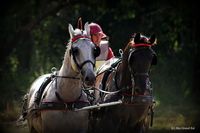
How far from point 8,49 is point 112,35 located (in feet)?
13.5

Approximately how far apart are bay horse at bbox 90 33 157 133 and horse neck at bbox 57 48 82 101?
74cm

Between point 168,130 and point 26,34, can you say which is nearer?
point 168,130

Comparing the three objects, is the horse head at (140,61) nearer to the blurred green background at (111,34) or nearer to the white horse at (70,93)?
the white horse at (70,93)

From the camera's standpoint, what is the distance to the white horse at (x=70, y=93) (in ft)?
36.0

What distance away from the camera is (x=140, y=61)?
37.8 feet

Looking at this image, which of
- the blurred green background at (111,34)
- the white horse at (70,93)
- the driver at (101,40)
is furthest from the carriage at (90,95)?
the blurred green background at (111,34)

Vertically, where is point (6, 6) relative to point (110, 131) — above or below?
above

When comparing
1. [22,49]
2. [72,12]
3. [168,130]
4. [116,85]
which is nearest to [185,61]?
[72,12]

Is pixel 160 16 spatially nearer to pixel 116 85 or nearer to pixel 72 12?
pixel 72 12

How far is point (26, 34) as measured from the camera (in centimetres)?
2916

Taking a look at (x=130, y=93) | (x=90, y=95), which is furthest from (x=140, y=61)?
Result: (x=90, y=95)

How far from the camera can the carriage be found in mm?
11070

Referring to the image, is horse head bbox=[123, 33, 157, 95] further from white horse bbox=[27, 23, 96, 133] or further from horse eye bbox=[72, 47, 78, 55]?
horse eye bbox=[72, 47, 78, 55]

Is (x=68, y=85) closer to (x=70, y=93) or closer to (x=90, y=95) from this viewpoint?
(x=70, y=93)
